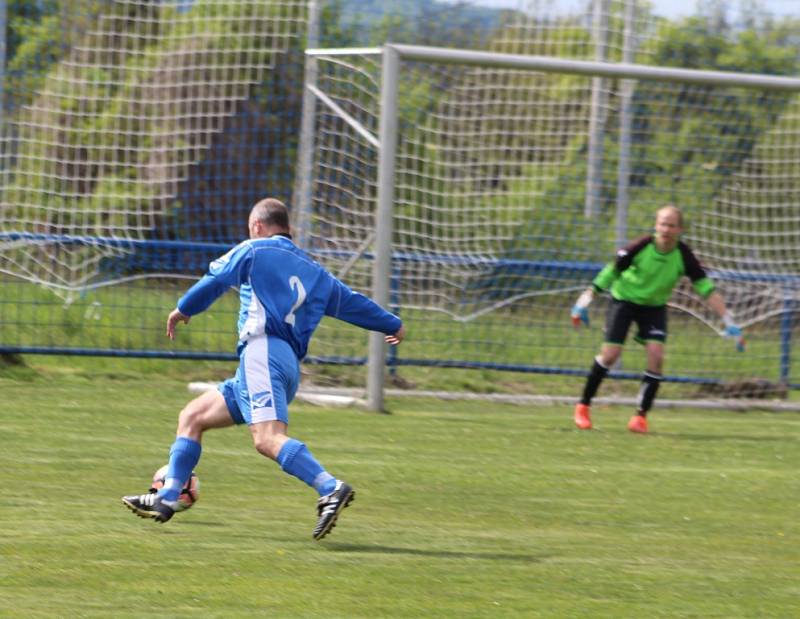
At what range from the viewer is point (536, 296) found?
557 inches

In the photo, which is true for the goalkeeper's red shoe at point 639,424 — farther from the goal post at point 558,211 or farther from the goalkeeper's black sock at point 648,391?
the goal post at point 558,211

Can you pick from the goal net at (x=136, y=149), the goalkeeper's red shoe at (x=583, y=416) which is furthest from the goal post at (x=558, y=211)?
the goalkeeper's red shoe at (x=583, y=416)

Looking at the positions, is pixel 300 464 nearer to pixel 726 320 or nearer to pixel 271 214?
pixel 271 214

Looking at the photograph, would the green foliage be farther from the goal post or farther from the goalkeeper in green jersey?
the goalkeeper in green jersey

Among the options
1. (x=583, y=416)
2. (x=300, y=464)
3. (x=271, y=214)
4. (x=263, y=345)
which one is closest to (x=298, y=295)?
(x=263, y=345)

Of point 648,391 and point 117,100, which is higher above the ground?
point 117,100

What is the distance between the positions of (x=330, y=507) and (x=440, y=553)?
0.51m

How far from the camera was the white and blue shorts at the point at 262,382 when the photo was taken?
6.84 metres

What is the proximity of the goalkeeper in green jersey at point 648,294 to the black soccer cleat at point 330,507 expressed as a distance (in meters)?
5.12

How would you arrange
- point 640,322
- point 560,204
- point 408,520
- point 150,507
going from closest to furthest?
point 150,507 < point 408,520 < point 640,322 < point 560,204

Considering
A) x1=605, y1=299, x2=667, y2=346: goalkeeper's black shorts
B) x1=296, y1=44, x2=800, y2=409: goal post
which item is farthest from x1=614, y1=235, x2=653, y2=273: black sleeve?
x1=296, y1=44, x2=800, y2=409: goal post

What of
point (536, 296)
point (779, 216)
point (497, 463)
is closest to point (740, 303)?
point (779, 216)

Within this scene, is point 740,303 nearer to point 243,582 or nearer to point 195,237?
point 195,237

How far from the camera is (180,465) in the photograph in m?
6.94
